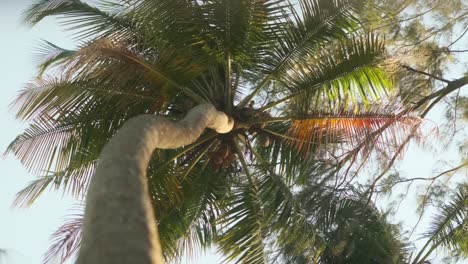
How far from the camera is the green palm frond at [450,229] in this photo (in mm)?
9617

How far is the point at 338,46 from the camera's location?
23.3 ft

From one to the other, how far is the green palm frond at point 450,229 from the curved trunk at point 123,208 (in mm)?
6984

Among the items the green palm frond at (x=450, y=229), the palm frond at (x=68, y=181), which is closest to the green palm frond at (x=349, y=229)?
the green palm frond at (x=450, y=229)

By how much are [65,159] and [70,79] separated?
1.12 meters

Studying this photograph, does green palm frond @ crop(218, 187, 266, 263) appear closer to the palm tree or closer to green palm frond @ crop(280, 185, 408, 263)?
the palm tree

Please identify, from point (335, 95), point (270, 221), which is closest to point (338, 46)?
point (335, 95)

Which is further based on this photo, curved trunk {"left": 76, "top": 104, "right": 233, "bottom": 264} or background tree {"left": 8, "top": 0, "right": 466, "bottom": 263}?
background tree {"left": 8, "top": 0, "right": 466, "bottom": 263}

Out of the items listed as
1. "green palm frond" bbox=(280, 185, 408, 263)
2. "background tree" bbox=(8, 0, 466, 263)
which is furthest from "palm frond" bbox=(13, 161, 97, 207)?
"green palm frond" bbox=(280, 185, 408, 263)

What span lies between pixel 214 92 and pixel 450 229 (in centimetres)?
492

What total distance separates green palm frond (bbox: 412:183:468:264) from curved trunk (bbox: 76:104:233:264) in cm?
698

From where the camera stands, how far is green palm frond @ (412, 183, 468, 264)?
31.6 ft

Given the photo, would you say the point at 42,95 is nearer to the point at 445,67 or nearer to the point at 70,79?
the point at 70,79

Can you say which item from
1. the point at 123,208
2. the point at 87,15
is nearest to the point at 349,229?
the point at 87,15

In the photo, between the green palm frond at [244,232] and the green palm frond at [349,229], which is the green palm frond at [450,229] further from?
the green palm frond at [244,232]
